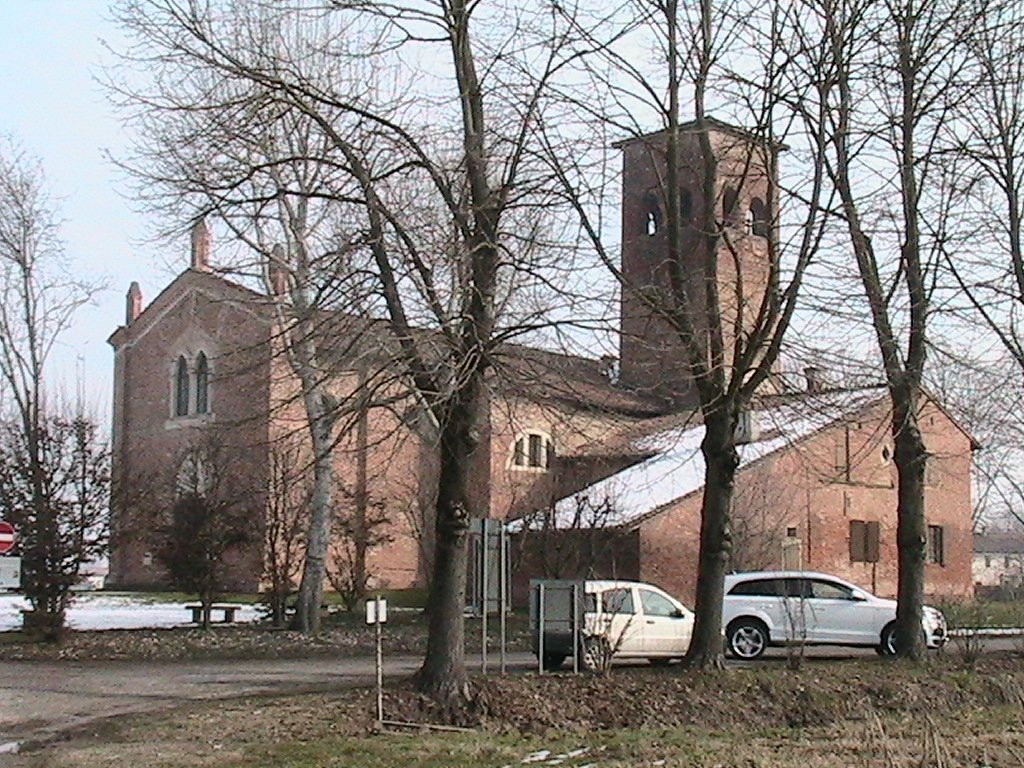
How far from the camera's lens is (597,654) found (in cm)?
1973

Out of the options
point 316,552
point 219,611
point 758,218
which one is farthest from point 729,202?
point 219,611

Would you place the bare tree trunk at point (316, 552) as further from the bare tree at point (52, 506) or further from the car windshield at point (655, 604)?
the car windshield at point (655, 604)

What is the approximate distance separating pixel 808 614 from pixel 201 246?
506 inches

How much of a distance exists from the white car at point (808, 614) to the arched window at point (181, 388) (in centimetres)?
3022

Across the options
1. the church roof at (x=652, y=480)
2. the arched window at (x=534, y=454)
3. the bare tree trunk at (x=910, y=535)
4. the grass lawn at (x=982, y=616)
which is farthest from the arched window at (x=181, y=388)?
the bare tree trunk at (x=910, y=535)

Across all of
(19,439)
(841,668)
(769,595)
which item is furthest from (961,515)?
(19,439)

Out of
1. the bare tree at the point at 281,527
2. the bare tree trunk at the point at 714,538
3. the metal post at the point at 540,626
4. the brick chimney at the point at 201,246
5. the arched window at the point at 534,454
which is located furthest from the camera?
the arched window at the point at 534,454

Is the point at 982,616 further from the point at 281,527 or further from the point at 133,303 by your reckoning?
the point at 133,303

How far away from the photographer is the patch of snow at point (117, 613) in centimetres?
3394

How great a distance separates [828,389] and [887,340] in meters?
1.50

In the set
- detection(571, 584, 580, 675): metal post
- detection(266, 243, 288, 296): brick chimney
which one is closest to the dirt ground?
detection(571, 584, 580, 675): metal post

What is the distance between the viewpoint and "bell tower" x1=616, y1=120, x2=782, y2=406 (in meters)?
19.6

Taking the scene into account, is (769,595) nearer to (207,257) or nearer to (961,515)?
(207,257)

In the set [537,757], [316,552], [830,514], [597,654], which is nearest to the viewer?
[537,757]
